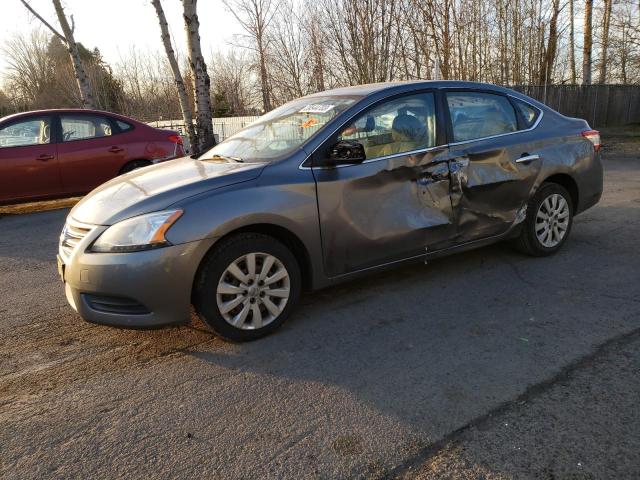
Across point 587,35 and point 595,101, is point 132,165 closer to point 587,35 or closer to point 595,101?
point 587,35

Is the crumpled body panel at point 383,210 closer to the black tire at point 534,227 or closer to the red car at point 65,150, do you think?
the black tire at point 534,227

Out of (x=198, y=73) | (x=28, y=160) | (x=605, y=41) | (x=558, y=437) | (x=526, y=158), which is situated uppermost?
(x=605, y=41)

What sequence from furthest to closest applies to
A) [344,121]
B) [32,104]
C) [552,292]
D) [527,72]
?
1. [32,104]
2. [527,72]
3. [552,292]
4. [344,121]

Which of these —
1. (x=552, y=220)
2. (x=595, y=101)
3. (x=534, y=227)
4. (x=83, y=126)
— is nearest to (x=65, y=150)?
(x=83, y=126)

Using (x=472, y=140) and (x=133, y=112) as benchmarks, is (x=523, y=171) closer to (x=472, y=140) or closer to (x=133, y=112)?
(x=472, y=140)

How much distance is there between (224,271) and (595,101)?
89.3ft

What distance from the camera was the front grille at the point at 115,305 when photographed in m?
3.10

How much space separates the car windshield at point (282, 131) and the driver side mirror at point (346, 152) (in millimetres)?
250

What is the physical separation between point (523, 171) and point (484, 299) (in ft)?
4.40

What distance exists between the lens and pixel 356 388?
2.79m

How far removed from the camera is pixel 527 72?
23672mm

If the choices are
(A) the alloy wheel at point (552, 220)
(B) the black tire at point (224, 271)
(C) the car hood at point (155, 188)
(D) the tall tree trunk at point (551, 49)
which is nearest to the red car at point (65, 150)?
(C) the car hood at point (155, 188)

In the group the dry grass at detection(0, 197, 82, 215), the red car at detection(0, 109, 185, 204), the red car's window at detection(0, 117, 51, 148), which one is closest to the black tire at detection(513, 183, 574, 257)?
the red car at detection(0, 109, 185, 204)

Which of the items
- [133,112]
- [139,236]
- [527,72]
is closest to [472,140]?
[139,236]
